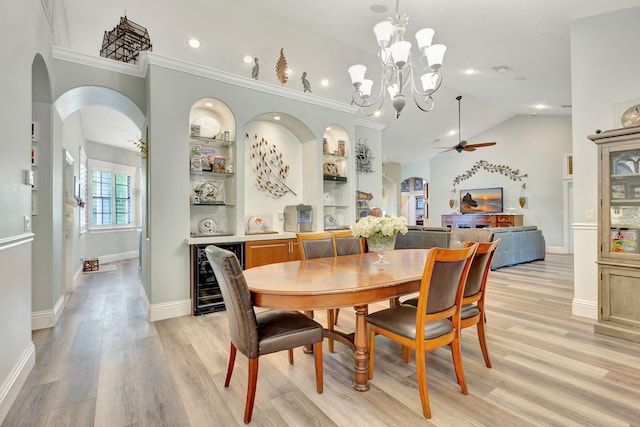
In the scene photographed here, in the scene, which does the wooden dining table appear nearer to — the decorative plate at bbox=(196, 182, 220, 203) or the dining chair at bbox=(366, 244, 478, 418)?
the dining chair at bbox=(366, 244, 478, 418)

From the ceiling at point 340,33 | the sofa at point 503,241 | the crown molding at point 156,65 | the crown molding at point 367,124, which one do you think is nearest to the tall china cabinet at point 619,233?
the ceiling at point 340,33

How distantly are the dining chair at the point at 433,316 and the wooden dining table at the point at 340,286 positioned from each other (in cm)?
17

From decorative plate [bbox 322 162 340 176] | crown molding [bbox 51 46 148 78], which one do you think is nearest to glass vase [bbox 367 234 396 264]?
decorative plate [bbox 322 162 340 176]

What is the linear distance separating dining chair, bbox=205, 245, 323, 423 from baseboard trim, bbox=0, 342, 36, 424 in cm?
132

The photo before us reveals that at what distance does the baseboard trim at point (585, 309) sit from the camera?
340 cm

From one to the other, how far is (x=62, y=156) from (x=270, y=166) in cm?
267

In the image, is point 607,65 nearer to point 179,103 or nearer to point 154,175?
point 179,103

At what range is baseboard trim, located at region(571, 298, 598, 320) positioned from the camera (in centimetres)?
340

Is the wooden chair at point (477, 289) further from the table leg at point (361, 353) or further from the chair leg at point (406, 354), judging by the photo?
the table leg at point (361, 353)

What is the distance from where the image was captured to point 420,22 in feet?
12.6

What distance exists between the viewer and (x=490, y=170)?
10.2 meters

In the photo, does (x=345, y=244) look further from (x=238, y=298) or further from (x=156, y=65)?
(x=156, y=65)

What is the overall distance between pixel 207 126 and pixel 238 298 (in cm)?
300

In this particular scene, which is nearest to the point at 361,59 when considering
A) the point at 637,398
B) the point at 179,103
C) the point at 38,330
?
the point at 179,103
